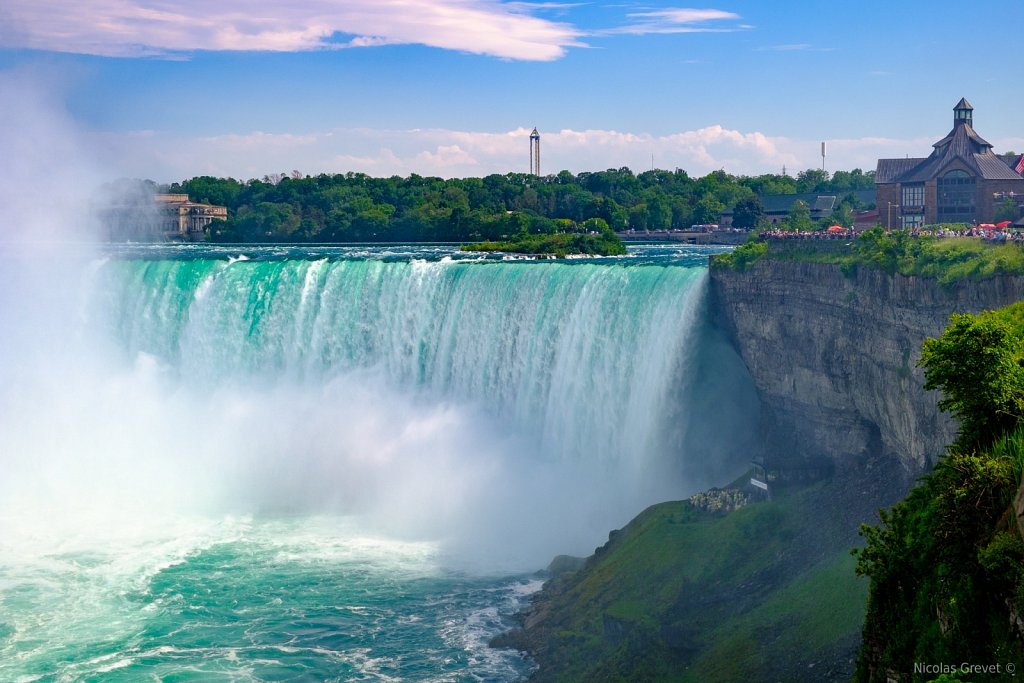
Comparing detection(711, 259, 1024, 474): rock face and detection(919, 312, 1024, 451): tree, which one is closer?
detection(919, 312, 1024, 451): tree

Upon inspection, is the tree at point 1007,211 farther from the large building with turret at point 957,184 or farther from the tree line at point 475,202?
the tree line at point 475,202

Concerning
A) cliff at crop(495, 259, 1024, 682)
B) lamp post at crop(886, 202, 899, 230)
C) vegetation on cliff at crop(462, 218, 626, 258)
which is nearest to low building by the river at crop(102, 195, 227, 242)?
vegetation on cliff at crop(462, 218, 626, 258)

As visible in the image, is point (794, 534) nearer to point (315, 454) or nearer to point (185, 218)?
point (315, 454)

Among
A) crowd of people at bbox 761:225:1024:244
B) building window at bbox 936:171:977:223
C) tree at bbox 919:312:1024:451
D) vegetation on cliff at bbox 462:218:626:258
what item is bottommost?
tree at bbox 919:312:1024:451

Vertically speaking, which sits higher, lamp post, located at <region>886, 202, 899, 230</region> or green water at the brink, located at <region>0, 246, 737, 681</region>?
lamp post, located at <region>886, 202, 899, 230</region>

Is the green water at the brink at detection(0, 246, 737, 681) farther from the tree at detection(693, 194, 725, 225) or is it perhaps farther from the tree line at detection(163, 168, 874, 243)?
the tree at detection(693, 194, 725, 225)

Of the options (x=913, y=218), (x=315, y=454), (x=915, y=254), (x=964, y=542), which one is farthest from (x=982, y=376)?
(x=913, y=218)
